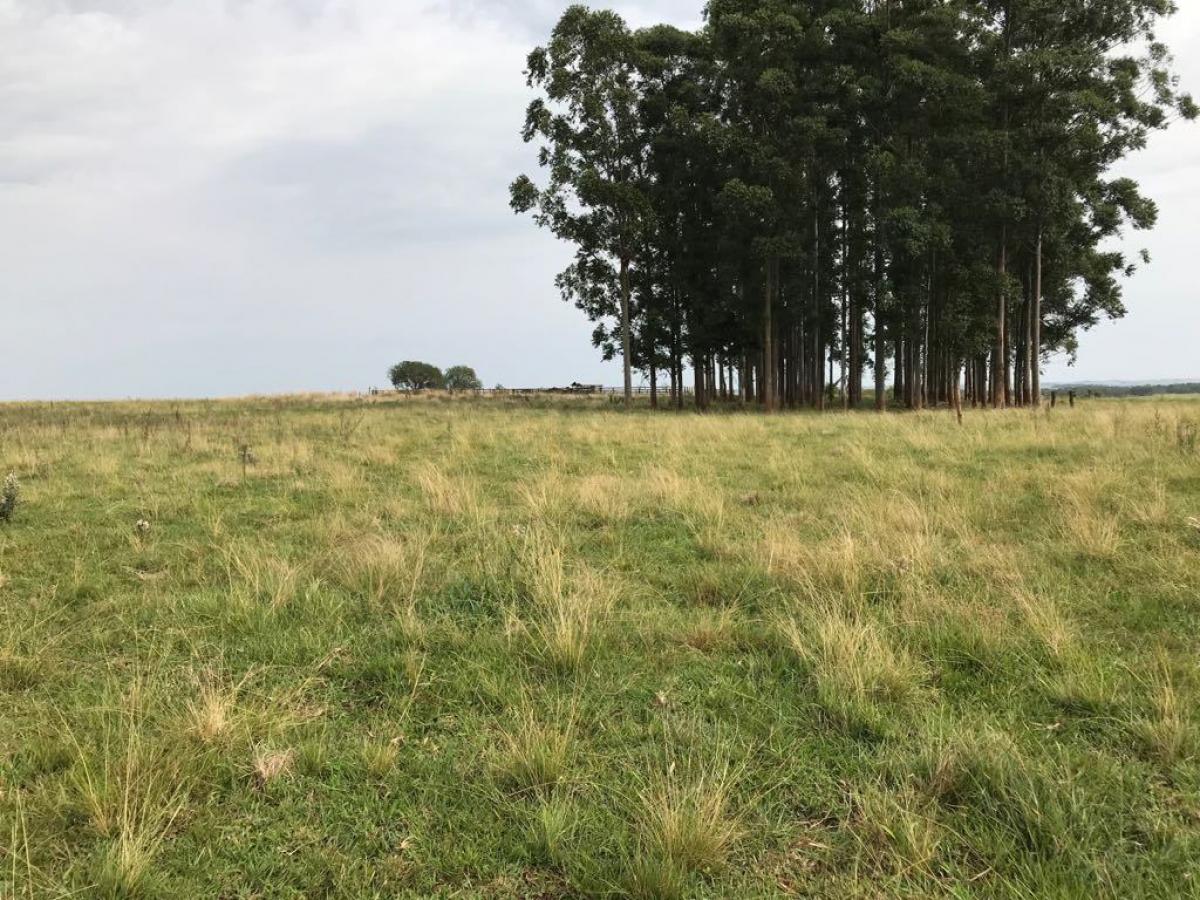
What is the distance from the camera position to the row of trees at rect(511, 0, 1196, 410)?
24453mm

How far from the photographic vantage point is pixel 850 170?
95.9ft

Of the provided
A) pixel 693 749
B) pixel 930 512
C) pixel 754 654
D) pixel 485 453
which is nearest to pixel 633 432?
pixel 485 453

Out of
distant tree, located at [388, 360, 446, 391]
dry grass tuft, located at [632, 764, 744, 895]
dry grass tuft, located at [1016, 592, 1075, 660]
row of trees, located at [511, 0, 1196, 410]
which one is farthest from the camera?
distant tree, located at [388, 360, 446, 391]

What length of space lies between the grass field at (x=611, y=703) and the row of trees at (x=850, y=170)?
71.8 ft

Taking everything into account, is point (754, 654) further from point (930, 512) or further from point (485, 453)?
point (485, 453)

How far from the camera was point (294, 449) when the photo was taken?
44.9ft

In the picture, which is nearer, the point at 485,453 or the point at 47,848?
the point at 47,848

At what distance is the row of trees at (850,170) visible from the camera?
24.5 m

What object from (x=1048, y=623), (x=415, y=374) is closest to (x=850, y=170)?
(x=1048, y=623)

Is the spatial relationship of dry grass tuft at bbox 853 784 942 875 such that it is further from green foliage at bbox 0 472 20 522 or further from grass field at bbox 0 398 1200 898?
green foliage at bbox 0 472 20 522

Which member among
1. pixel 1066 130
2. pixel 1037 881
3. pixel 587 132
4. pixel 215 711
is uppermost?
pixel 587 132

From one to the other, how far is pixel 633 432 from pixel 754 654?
13.0m

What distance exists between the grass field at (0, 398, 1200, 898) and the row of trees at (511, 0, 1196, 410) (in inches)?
862

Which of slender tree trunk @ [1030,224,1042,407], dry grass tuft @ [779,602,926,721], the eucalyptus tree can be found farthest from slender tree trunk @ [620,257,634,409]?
dry grass tuft @ [779,602,926,721]
